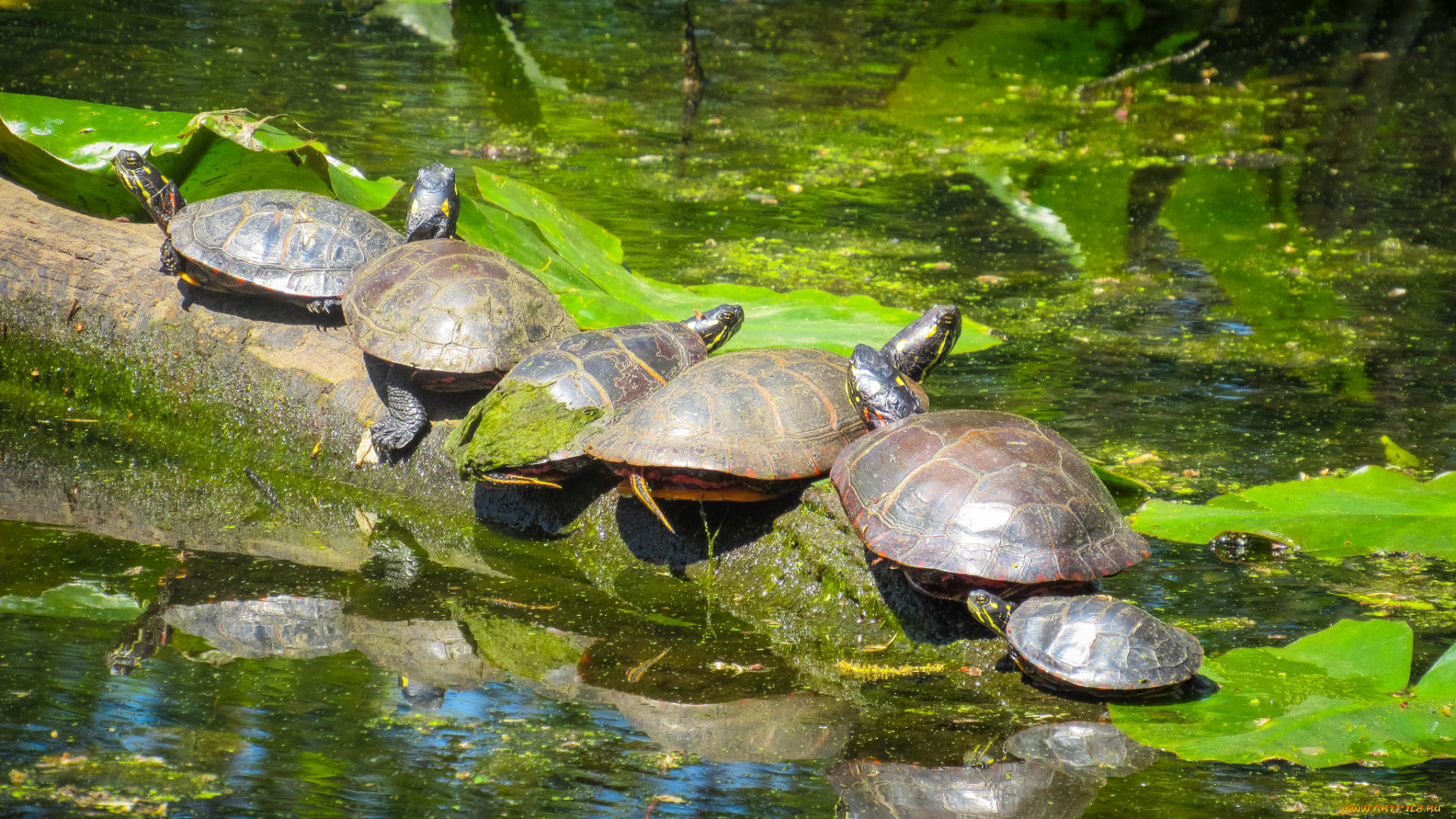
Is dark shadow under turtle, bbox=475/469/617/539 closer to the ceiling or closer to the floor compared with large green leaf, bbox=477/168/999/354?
closer to the floor

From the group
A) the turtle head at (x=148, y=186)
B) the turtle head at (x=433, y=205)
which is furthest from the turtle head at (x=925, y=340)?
the turtle head at (x=148, y=186)

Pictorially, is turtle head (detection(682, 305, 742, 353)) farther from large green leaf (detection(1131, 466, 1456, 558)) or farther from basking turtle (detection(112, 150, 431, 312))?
large green leaf (detection(1131, 466, 1456, 558))

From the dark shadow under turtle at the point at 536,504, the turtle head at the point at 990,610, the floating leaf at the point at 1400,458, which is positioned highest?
the turtle head at the point at 990,610

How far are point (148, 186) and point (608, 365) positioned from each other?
2125 millimetres

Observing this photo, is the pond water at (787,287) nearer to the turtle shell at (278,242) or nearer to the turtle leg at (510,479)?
the turtle leg at (510,479)

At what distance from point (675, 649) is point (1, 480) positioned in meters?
2.43

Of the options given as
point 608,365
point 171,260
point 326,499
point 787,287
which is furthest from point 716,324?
point 171,260

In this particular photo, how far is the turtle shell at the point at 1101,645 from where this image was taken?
2629 millimetres

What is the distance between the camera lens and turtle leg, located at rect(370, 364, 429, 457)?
3.79 metres

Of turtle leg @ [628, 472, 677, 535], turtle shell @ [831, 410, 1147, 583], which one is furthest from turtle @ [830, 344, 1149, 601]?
turtle leg @ [628, 472, 677, 535]

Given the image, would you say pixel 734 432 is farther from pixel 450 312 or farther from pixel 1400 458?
pixel 1400 458

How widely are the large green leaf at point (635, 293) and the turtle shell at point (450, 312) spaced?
440 mm

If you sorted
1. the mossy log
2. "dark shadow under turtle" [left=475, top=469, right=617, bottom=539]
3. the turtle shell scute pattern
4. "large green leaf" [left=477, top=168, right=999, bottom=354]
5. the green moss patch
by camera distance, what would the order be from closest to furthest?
the mossy log → the green moss patch → the turtle shell scute pattern → "dark shadow under turtle" [left=475, top=469, right=617, bottom=539] → "large green leaf" [left=477, top=168, right=999, bottom=354]

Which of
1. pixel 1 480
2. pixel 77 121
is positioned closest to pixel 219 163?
pixel 77 121
